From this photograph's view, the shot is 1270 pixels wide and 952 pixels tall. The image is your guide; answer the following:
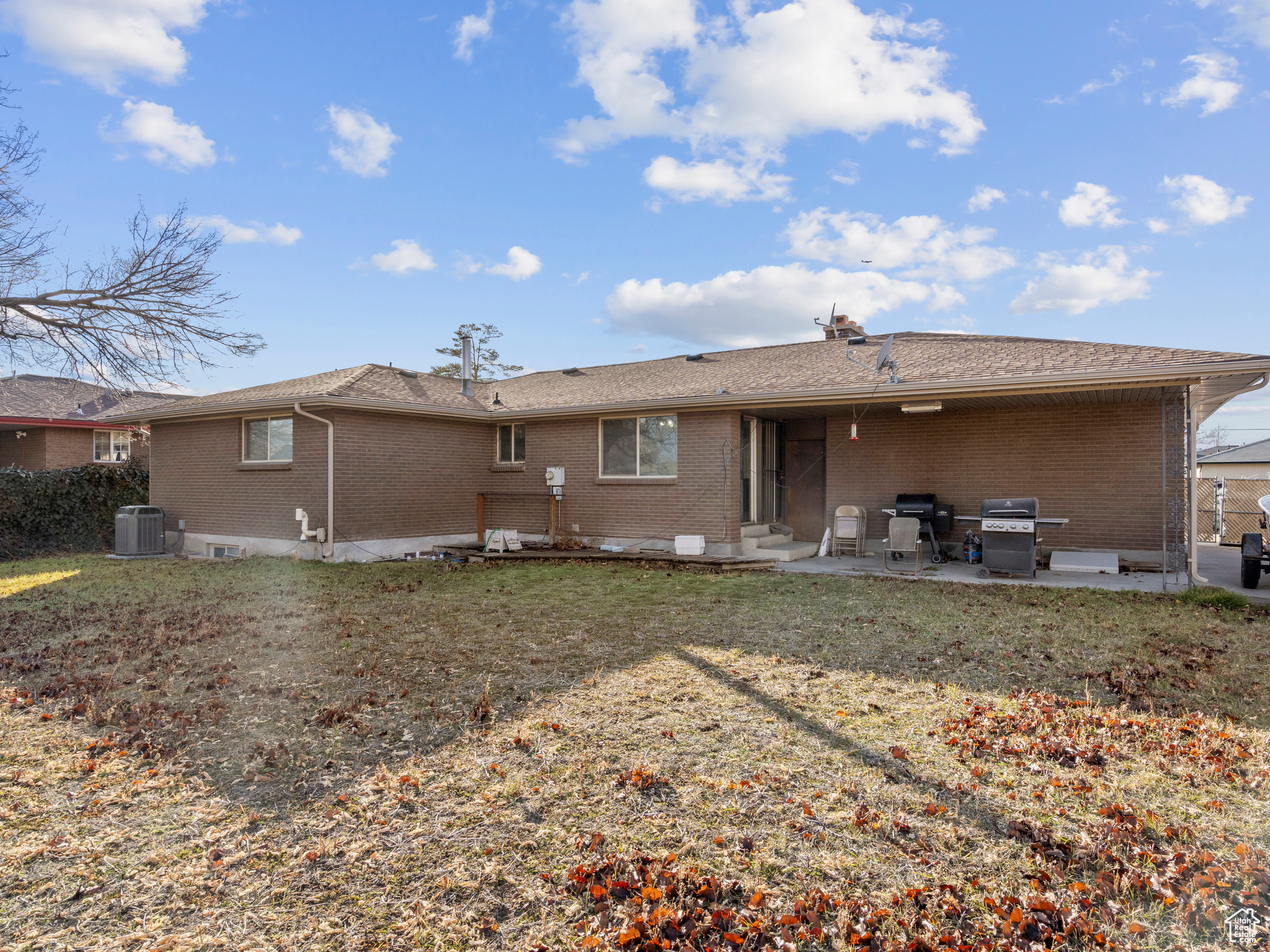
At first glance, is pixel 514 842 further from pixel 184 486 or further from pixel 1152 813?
pixel 184 486

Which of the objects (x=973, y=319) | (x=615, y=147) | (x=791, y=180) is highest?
(x=615, y=147)

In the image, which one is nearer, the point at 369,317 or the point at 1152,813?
the point at 1152,813

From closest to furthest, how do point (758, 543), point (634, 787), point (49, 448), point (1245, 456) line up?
point (634, 787), point (758, 543), point (49, 448), point (1245, 456)

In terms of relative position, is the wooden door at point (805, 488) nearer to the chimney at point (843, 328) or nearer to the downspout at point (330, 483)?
the chimney at point (843, 328)

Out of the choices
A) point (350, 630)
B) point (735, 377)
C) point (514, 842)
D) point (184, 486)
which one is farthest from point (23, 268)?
point (514, 842)

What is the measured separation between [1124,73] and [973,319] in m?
5.95

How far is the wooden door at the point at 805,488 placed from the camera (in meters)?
13.7

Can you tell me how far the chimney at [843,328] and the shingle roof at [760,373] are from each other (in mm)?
1304

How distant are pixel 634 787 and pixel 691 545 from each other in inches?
341

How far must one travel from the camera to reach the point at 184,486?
1457cm

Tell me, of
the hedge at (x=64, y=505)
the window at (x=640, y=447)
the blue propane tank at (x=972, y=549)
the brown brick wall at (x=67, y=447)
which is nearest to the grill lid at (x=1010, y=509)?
the blue propane tank at (x=972, y=549)

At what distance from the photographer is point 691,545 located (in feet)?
39.2

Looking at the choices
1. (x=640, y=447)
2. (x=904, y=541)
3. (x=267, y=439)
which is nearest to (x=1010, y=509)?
(x=904, y=541)

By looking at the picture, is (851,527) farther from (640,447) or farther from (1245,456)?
(1245,456)
